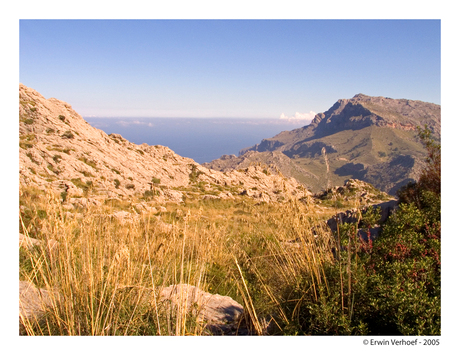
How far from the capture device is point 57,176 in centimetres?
1634

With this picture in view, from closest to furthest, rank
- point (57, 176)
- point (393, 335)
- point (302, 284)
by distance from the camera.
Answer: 1. point (393, 335)
2. point (302, 284)
3. point (57, 176)

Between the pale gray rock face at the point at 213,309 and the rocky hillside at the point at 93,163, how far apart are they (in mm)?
10110

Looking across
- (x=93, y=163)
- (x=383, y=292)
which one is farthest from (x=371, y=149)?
(x=383, y=292)

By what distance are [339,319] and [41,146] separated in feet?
67.9

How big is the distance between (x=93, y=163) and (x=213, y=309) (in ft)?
62.2

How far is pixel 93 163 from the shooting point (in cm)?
1938

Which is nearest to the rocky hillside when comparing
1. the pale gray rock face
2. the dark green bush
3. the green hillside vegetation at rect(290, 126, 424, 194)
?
the dark green bush

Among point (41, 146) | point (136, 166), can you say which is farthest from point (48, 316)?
point (136, 166)

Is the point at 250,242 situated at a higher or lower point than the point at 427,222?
lower

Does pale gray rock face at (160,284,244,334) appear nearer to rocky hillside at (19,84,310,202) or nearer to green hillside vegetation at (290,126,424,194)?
rocky hillside at (19,84,310,202)

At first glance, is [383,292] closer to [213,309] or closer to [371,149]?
[213,309]

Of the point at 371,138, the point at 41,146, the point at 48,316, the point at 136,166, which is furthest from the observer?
the point at 371,138

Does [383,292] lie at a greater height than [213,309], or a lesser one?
greater
